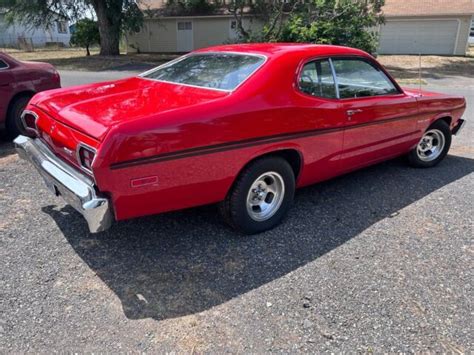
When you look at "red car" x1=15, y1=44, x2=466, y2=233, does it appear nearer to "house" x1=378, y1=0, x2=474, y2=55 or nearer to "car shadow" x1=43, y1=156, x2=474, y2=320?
"car shadow" x1=43, y1=156, x2=474, y2=320

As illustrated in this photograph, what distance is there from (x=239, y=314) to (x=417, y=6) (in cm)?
2955

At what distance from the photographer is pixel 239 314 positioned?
2.73 meters

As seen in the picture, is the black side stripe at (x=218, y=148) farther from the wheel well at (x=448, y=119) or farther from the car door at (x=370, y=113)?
the wheel well at (x=448, y=119)

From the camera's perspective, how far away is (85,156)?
2.92 meters

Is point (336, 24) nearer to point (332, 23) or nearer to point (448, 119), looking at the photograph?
point (332, 23)

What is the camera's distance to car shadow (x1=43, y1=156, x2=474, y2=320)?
2930 mm

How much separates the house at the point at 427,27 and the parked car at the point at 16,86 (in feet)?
80.3

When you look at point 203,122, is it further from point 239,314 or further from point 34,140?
point 34,140

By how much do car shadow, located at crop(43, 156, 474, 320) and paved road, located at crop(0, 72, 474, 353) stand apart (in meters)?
0.01

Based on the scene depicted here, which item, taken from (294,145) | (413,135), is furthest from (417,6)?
(294,145)

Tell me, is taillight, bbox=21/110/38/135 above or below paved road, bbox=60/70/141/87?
above

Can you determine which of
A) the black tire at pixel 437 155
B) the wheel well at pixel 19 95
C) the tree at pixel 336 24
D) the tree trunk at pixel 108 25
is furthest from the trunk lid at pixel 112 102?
the tree trunk at pixel 108 25

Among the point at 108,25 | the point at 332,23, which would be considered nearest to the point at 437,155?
the point at 332,23

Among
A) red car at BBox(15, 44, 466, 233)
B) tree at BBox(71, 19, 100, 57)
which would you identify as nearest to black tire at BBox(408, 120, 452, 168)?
red car at BBox(15, 44, 466, 233)
